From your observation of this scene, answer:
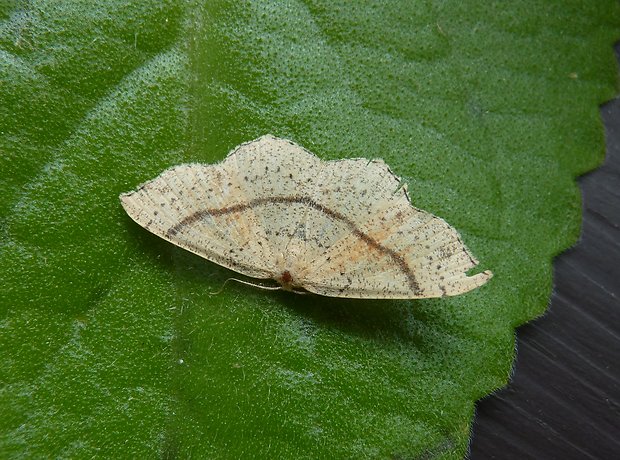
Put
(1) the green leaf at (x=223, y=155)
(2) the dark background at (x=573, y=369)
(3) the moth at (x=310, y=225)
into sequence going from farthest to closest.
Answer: (2) the dark background at (x=573, y=369) < (3) the moth at (x=310, y=225) < (1) the green leaf at (x=223, y=155)

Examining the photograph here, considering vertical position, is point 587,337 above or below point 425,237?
below

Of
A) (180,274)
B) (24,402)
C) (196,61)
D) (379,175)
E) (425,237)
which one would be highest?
(196,61)

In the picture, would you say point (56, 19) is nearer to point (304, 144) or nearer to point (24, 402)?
point (304, 144)

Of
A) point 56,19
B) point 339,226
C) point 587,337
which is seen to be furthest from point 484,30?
point 56,19

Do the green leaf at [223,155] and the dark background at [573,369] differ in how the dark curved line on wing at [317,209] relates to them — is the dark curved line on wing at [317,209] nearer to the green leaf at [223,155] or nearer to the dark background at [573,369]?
the green leaf at [223,155]

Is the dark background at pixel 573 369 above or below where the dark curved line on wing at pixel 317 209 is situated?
below

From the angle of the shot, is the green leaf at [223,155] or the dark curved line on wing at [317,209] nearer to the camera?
the green leaf at [223,155]

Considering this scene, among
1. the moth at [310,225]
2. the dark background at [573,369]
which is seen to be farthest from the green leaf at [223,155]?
the dark background at [573,369]

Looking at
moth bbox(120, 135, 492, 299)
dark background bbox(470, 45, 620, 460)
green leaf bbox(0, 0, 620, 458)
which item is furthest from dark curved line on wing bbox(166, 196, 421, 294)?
dark background bbox(470, 45, 620, 460)
